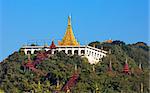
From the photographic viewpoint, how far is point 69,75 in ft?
86.7

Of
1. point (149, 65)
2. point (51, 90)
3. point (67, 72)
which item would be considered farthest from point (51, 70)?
point (149, 65)

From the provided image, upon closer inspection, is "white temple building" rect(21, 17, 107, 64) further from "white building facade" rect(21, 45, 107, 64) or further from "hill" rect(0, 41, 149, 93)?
"hill" rect(0, 41, 149, 93)

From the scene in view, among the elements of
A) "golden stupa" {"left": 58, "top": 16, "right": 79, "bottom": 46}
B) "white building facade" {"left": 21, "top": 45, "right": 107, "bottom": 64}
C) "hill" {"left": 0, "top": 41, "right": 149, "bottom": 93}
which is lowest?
"hill" {"left": 0, "top": 41, "right": 149, "bottom": 93}

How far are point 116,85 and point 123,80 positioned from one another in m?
0.45

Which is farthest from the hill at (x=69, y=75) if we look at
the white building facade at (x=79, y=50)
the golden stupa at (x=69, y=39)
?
the golden stupa at (x=69, y=39)

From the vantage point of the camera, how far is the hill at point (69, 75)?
24.8 m

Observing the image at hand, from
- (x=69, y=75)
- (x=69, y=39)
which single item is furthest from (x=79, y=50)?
(x=69, y=75)

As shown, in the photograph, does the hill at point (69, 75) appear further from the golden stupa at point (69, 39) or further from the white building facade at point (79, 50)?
the golden stupa at point (69, 39)

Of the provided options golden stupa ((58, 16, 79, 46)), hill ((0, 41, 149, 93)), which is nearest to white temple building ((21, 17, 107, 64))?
golden stupa ((58, 16, 79, 46))

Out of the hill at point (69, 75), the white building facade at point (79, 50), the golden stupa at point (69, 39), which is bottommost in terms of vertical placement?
the hill at point (69, 75)

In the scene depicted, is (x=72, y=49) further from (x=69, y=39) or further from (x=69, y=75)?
(x=69, y=75)

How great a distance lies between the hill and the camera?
81.2 feet

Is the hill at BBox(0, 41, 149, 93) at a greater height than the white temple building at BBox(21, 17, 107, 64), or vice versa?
the white temple building at BBox(21, 17, 107, 64)

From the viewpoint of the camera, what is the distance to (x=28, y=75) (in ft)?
88.1
